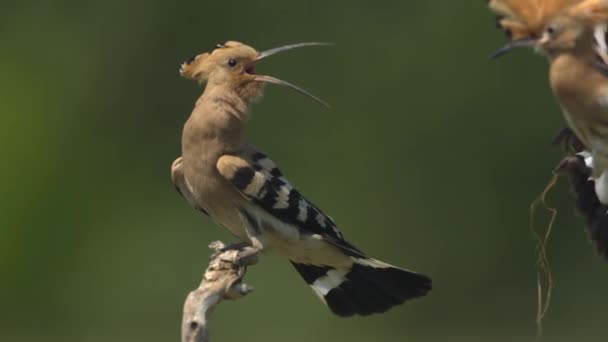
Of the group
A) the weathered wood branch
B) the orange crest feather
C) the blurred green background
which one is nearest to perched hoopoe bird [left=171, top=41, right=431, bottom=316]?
the weathered wood branch

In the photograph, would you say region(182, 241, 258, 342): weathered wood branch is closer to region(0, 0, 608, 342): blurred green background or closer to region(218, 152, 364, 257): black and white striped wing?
region(218, 152, 364, 257): black and white striped wing

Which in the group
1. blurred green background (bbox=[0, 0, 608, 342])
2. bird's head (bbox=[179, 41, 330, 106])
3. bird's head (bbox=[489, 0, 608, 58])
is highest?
blurred green background (bbox=[0, 0, 608, 342])

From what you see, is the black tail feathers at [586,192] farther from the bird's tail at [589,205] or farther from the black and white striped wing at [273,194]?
the black and white striped wing at [273,194]

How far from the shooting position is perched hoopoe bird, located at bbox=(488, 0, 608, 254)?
329 cm

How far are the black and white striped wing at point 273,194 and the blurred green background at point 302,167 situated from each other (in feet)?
11.2

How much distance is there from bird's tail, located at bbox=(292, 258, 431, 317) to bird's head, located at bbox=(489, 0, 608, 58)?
0.84 meters

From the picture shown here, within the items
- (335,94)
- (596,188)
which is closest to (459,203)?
(335,94)

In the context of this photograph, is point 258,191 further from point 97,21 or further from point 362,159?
point 97,21

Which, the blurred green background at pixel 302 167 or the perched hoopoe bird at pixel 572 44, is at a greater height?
the blurred green background at pixel 302 167

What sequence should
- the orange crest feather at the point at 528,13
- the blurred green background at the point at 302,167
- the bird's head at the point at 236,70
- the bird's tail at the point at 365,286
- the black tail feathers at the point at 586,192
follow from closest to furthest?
the orange crest feather at the point at 528,13
the black tail feathers at the point at 586,192
the bird's head at the point at 236,70
the bird's tail at the point at 365,286
the blurred green background at the point at 302,167

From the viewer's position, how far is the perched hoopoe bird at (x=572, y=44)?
3.29 meters

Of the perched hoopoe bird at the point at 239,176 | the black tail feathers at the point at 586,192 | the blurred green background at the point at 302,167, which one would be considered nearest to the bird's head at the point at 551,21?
the black tail feathers at the point at 586,192

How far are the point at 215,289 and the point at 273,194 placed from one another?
1.84 ft

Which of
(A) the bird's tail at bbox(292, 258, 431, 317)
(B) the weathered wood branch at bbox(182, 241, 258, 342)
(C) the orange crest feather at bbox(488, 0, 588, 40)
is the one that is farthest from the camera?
(A) the bird's tail at bbox(292, 258, 431, 317)
